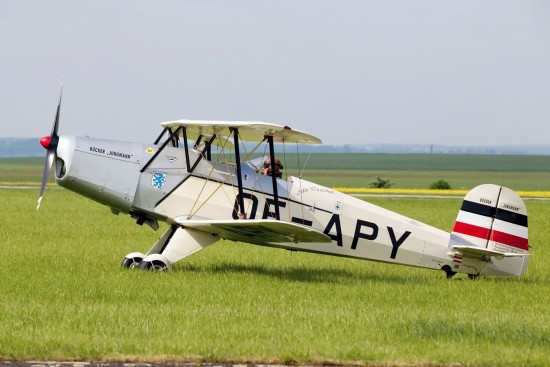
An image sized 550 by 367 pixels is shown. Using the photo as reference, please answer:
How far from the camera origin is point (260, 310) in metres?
12.6

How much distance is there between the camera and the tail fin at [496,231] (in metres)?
16.7

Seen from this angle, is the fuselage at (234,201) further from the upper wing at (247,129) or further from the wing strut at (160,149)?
the upper wing at (247,129)

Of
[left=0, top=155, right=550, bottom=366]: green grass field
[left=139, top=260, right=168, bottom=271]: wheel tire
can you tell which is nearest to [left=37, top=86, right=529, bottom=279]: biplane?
[left=139, top=260, right=168, bottom=271]: wheel tire

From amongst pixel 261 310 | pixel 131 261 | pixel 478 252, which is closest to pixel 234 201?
pixel 131 261

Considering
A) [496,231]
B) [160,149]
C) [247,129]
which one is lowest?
[496,231]

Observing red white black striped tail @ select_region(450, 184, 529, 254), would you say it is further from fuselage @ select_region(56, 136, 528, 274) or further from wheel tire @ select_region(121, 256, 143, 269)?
wheel tire @ select_region(121, 256, 143, 269)

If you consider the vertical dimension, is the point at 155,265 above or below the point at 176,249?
below

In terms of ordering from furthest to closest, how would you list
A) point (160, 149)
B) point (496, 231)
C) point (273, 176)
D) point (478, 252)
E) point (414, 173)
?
1. point (414, 173)
2. point (496, 231)
3. point (160, 149)
4. point (478, 252)
5. point (273, 176)

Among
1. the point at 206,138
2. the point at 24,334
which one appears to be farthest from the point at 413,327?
the point at 206,138

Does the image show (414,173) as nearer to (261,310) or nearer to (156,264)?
(156,264)

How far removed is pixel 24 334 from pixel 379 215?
7654 mm

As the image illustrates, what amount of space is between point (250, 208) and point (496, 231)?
4004mm

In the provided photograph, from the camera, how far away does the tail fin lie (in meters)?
16.7

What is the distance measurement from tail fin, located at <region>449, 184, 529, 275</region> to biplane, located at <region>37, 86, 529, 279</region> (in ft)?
0.05
